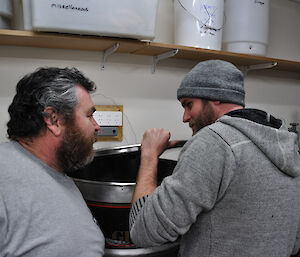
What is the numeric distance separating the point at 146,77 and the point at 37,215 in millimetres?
1110

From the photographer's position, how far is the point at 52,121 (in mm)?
825

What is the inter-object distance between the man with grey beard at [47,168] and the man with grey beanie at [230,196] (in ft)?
A: 0.54

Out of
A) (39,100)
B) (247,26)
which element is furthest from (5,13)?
(247,26)

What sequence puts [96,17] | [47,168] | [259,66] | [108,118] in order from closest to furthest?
[47,168] → [96,17] → [108,118] → [259,66]

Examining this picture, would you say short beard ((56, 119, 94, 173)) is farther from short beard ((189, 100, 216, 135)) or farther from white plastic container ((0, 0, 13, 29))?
white plastic container ((0, 0, 13, 29))

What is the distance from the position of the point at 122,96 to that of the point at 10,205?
1.01 m

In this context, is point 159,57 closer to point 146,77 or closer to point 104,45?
point 146,77

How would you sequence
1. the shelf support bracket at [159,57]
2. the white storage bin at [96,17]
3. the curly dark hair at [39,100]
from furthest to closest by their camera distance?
the shelf support bracket at [159,57] < the white storage bin at [96,17] < the curly dark hair at [39,100]

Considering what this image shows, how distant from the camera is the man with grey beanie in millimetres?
712

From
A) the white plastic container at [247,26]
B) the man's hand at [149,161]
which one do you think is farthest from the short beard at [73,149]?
the white plastic container at [247,26]

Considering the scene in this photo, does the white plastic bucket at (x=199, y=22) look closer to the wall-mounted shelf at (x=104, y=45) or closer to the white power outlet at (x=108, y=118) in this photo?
the wall-mounted shelf at (x=104, y=45)

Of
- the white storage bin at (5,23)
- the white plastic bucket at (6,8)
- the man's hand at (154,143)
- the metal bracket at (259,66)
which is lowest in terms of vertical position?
the man's hand at (154,143)

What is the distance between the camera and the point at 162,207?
0.73 m

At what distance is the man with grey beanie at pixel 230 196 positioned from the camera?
0.71 m
